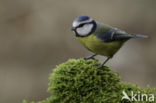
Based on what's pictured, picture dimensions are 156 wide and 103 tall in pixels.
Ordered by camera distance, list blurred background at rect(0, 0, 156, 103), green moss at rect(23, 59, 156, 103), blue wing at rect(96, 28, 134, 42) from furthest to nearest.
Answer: blurred background at rect(0, 0, 156, 103)
blue wing at rect(96, 28, 134, 42)
green moss at rect(23, 59, 156, 103)

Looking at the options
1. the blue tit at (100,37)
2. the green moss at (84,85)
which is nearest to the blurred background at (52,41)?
the green moss at (84,85)

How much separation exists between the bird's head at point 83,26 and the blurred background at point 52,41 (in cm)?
508

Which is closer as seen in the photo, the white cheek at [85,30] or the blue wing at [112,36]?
the white cheek at [85,30]

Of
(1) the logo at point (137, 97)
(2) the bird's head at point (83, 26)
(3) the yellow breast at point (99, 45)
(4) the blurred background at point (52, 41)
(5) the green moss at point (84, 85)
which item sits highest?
(4) the blurred background at point (52, 41)

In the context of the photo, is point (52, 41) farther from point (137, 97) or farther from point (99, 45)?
point (137, 97)

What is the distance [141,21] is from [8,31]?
371 centimetres

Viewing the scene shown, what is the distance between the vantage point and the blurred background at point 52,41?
31.1ft

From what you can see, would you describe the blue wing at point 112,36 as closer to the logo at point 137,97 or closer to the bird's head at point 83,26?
the bird's head at point 83,26

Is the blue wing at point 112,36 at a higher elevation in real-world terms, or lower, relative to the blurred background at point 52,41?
lower

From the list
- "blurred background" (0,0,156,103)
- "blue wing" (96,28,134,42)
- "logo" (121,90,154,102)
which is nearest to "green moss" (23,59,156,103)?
"logo" (121,90,154,102)

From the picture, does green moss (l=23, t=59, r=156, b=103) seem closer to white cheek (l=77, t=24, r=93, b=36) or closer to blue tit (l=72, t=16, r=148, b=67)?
blue tit (l=72, t=16, r=148, b=67)

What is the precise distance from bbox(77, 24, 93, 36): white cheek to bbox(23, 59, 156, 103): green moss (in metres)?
0.37

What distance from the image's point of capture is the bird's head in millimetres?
4078

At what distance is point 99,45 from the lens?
14.2 feet
